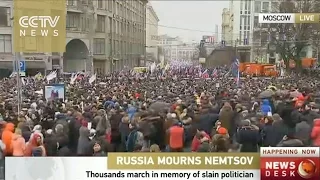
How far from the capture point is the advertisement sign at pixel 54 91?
1400cm

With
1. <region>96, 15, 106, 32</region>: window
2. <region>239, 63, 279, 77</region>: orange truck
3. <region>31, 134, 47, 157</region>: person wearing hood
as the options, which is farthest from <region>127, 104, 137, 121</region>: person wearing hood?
<region>239, 63, 279, 77</region>: orange truck

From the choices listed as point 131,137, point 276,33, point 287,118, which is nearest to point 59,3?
point 131,137

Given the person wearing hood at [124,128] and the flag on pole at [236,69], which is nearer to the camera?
the person wearing hood at [124,128]

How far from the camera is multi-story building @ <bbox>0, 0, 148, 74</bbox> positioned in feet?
44.7

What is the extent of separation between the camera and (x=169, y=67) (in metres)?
23.7

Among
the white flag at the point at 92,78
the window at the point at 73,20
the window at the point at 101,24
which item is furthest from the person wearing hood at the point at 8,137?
the white flag at the point at 92,78

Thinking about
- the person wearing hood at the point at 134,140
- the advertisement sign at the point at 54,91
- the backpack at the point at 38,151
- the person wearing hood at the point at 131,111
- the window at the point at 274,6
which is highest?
the window at the point at 274,6

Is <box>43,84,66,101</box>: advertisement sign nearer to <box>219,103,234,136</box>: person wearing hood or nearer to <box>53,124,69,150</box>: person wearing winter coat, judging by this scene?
<box>53,124,69,150</box>: person wearing winter coat

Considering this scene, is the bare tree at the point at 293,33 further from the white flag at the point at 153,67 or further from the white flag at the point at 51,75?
the white flag at the point at 51,75

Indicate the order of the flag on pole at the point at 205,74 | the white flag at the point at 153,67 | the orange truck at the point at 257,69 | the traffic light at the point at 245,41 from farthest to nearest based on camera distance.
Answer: the flag on pole at the point at 205,74, the white flag at the point at 153,67, the orange truck at the point at 257,69, the traffic light at the point at 245,41

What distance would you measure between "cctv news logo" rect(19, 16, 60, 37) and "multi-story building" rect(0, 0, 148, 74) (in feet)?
5.97
